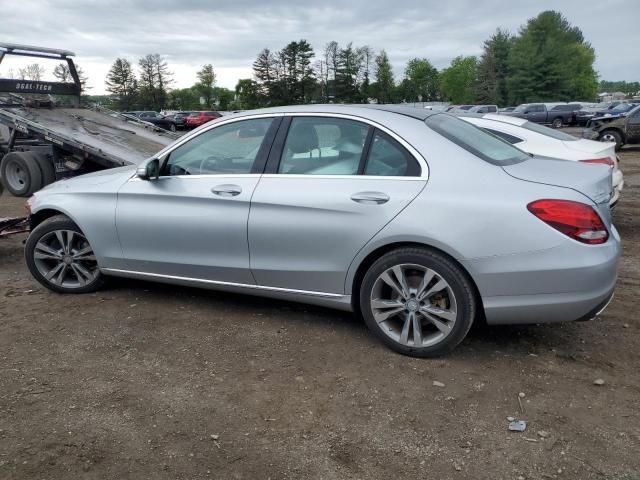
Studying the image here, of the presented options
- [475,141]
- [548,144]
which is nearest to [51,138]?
[548,144]

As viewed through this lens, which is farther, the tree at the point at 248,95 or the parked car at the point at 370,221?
the tree at the point at 248,95

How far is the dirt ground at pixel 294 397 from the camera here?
2.71m

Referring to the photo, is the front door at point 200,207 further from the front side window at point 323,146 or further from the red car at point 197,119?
the red car at point 197,119

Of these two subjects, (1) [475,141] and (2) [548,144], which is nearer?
(1) [475,141]

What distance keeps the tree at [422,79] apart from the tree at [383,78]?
425 inches

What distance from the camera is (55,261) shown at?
502cm

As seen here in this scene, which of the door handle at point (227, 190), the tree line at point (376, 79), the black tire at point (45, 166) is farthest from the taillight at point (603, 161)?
the tree line at point (376, 79)

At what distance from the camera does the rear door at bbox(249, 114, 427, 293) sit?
3.67 m

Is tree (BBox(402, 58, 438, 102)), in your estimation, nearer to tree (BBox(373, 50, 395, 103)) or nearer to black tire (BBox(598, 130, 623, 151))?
tree (BBox(373, 50, 395, 103))

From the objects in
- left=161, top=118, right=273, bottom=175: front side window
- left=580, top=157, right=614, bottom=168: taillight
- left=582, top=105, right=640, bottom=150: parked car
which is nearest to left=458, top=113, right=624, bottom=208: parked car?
left=580, top=157, right=614, bottom=168: taillight

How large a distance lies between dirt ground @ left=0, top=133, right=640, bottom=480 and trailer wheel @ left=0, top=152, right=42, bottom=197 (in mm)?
6162

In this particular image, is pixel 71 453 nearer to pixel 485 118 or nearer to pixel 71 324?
pixel 71 324

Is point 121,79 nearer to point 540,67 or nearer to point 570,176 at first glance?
point 540,67

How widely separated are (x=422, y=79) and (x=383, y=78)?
87.6 feet
